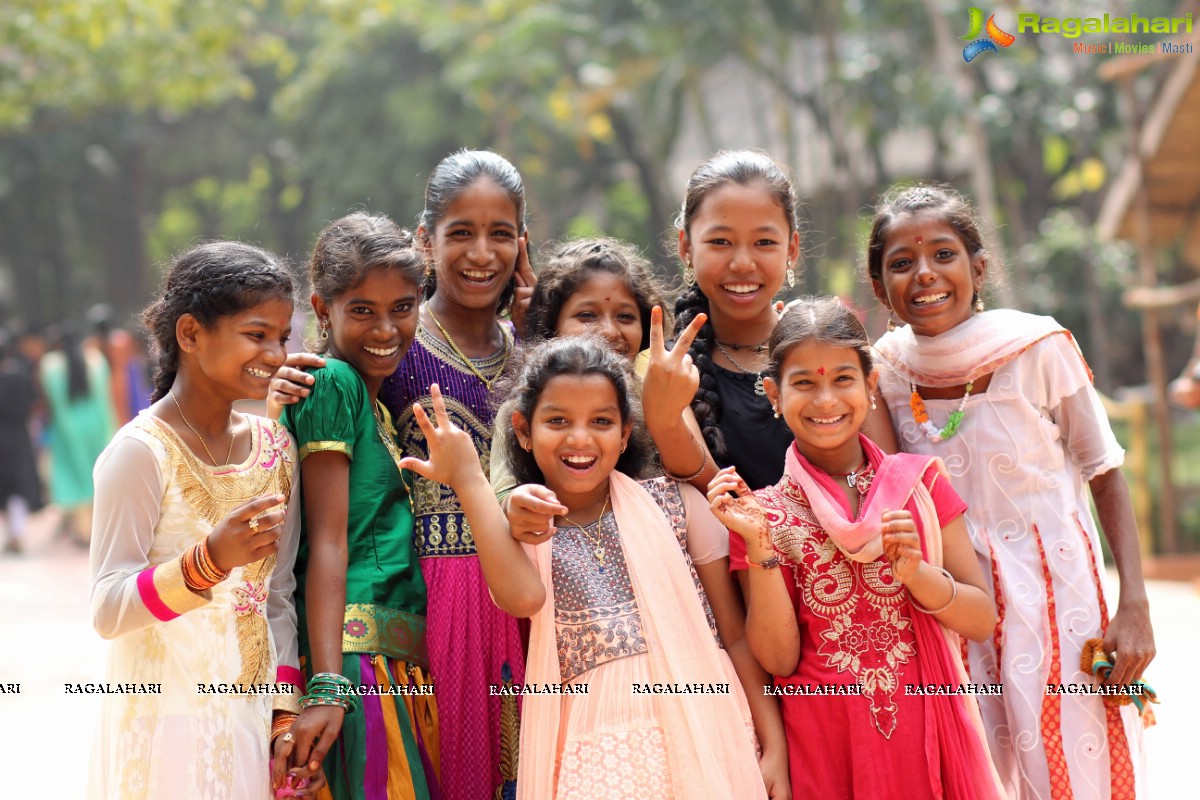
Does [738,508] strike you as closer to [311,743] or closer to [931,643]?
[931,643]

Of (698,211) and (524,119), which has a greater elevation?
(524,119)

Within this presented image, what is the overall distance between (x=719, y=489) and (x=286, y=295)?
3.61ft

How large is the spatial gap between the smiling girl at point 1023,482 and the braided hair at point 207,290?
1595mm

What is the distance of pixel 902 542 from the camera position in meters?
2.44

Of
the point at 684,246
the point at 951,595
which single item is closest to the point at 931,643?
the point at 951,595

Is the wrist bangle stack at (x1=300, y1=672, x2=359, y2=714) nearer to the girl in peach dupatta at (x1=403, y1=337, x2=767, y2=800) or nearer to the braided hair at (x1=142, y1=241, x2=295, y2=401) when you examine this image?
the girl in peach dupatta at (x1=403, y1=337, x2=767, y2=800)

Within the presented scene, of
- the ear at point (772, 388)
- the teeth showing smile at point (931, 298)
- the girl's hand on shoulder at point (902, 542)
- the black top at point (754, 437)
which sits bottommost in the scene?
the girl's hand on shoulder at point (902, 542)

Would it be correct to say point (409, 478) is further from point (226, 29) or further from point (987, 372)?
point (226, 29)

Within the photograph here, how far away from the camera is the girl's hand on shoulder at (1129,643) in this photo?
2.78 metres

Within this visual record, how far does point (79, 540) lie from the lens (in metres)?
12.1

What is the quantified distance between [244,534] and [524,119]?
15289 mm

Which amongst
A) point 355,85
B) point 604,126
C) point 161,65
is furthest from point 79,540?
point 604,126

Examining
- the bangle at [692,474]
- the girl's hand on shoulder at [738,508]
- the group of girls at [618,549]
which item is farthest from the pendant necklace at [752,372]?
the girl's hand on shoulder at [738,508]

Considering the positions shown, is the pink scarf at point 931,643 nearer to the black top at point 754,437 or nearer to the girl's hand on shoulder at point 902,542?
the girl's hand on shoulder at point 902,542
